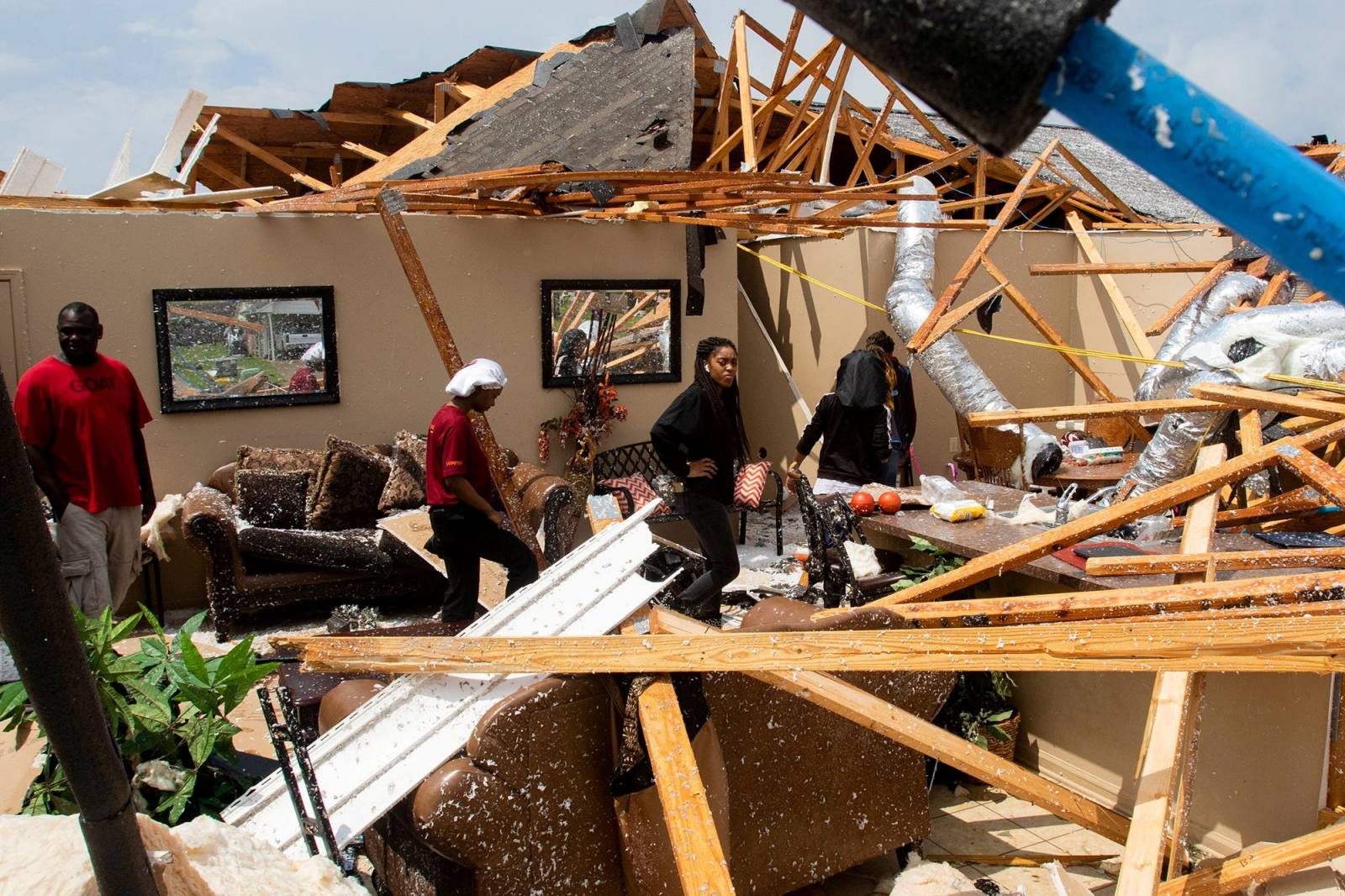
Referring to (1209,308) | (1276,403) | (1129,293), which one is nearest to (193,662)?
(1276,403)

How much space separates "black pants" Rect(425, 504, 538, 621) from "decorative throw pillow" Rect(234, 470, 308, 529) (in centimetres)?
204

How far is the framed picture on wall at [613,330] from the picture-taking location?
28.7ft

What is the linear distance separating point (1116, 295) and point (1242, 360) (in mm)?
4700

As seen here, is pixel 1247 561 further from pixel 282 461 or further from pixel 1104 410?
pixel 282 461

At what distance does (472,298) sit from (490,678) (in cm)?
599

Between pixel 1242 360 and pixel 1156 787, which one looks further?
pixel 1242 360

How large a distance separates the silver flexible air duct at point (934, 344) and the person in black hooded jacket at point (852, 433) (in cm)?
203

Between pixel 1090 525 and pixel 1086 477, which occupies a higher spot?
pixel 1090 525

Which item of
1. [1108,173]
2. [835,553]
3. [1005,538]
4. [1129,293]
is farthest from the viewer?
[1108,173]

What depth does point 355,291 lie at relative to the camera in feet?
26.1

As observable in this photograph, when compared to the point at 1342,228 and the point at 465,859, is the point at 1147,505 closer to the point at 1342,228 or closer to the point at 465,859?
the point at 465,859

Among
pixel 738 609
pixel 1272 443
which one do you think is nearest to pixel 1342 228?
pixel 1272 443

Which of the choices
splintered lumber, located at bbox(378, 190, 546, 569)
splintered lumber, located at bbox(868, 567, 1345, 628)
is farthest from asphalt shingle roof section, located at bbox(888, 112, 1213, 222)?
splintered lumber, located at bbox(868, 567, 1345, 628)

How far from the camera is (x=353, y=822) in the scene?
8.63ft
